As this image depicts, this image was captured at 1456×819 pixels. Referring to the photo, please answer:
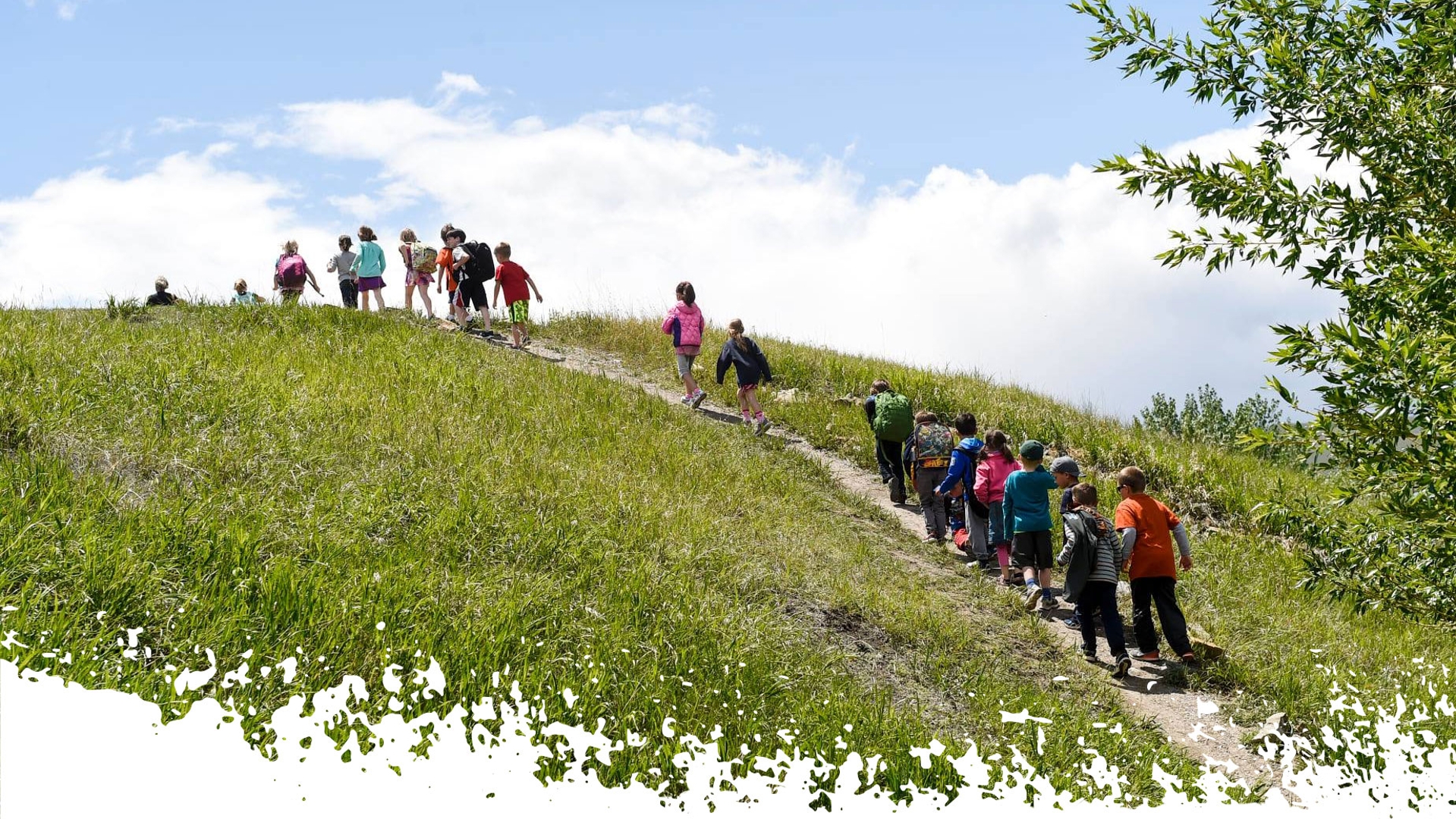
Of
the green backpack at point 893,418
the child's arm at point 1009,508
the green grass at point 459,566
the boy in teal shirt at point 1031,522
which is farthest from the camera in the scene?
the green backpack at point 893,418

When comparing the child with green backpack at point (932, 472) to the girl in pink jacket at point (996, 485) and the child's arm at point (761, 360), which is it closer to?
the girl in pink jacket at point (996, 485)

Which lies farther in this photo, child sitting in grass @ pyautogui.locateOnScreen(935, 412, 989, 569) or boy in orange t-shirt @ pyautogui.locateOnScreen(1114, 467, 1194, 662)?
child sitting in grass @ pyautogui.locateOnScreen(935, 412, 989, 569)

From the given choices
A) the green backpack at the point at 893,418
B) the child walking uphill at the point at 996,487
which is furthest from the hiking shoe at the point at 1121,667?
the green backpack at the point at 893,418

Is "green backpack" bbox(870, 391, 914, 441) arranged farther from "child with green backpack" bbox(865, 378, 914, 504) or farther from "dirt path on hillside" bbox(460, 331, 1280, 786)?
"dirt path on hillside" bbox(460, 331, 1280, 786)

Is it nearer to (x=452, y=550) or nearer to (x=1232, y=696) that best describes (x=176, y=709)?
(x=452, y=550)

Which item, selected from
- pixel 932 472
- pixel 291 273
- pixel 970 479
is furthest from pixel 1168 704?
pixel 291 273

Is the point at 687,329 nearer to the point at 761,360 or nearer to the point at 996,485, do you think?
the point at 761,360

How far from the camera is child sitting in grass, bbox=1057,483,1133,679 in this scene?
871 cm

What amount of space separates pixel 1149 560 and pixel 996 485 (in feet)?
7.98

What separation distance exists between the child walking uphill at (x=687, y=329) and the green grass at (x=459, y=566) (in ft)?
14.2

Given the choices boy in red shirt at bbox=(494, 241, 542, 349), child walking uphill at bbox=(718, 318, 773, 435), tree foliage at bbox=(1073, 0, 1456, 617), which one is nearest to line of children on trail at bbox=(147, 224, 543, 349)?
boy in red shirt at bbox=(494, 241, 542, 349)

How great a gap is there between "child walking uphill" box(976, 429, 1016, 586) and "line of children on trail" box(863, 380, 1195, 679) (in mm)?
11

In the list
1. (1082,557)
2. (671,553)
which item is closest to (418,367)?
(671,553)

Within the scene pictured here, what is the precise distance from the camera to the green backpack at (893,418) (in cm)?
1305
